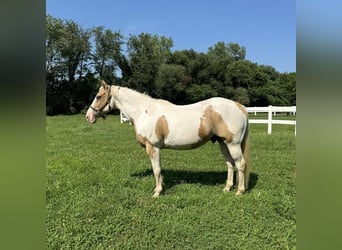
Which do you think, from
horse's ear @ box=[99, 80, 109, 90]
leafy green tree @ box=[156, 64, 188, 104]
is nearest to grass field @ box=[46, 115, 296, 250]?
horse's ear @ box=[99, 80, 109, 90]

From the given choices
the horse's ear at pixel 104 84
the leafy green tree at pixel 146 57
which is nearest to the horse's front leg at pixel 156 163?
the horse's ear at pixel 104 84

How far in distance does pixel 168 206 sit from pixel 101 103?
186 cm

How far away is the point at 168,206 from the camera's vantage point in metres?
3.69

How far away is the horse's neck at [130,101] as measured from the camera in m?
4.34

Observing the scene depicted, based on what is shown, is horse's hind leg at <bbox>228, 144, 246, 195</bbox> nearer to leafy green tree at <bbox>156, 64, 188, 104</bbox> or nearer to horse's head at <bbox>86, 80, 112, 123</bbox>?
horse's head at <bbox>86, 80, 112, 123</bbox>

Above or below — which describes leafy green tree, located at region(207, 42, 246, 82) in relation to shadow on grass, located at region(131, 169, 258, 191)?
above

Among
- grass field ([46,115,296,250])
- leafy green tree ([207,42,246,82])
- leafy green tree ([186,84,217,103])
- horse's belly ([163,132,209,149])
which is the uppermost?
leafy green tree ([207,42,246,82])

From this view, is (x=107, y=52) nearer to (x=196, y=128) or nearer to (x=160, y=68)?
(x=160, y=68)

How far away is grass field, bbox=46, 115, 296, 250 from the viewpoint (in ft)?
9.25

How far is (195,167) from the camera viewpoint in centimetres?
584

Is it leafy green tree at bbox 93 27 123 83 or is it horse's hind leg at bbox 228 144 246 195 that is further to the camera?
leafy green tree at bbox 93 27 123 83

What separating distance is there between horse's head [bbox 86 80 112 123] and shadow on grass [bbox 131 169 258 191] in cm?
129

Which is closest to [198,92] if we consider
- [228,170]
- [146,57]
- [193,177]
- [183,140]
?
[146,57]
